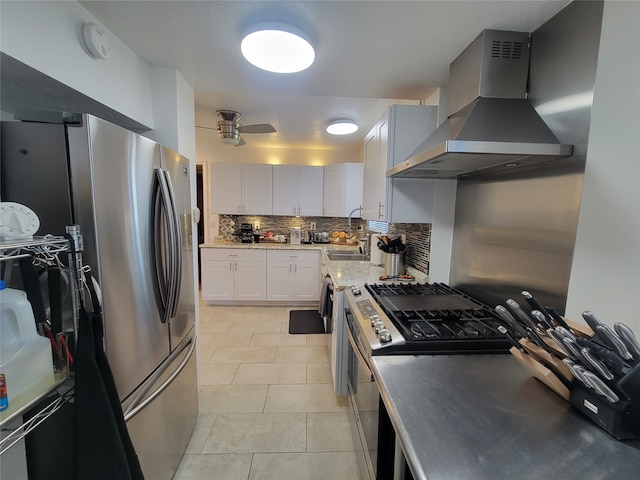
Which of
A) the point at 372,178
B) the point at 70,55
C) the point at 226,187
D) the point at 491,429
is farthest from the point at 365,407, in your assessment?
the point at 226,187

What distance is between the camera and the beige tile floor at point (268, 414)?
4.99 ft

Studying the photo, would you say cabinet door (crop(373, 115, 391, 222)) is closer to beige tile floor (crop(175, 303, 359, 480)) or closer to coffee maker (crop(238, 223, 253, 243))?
beige tile floor (crop(175, 303, 359, 480))

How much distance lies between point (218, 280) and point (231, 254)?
433 millimetres

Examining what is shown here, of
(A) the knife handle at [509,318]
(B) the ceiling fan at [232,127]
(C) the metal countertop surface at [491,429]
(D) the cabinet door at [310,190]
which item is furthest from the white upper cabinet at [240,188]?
(A) the knife handle at [509,318]

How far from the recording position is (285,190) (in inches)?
168

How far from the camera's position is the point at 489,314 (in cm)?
138

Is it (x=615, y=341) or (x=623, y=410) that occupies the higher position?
(x=615, y=341)

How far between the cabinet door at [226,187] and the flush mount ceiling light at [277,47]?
9.75 feet

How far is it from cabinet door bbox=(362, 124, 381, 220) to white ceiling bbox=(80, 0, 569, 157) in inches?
14.8

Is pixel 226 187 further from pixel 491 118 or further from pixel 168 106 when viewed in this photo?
pixel 491 118

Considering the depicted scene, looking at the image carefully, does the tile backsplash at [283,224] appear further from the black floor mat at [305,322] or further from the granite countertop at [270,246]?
the black floor mat at [305,322]

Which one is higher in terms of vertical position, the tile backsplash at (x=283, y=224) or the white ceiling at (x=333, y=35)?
the white ceiling at (x=333, y=35)

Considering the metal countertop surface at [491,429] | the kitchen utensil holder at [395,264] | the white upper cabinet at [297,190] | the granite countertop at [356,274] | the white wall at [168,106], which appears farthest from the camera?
the white upper cabinet at [297,190]

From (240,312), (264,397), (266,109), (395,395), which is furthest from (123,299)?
(240,312)
